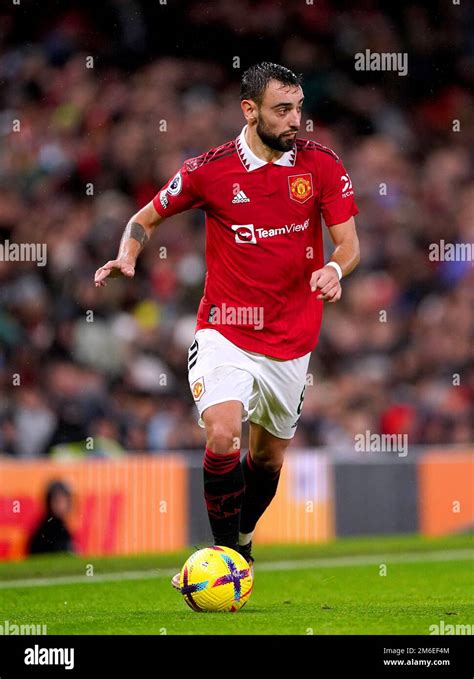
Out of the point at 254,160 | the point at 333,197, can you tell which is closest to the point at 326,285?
the point at 333,197

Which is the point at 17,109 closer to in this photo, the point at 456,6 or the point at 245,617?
the point at 456,6

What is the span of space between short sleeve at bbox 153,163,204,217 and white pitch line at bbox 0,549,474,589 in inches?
130

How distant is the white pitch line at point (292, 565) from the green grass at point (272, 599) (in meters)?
0.02

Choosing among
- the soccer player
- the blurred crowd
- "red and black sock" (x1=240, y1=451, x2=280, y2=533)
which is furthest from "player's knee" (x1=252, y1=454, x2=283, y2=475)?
the blurred crowd

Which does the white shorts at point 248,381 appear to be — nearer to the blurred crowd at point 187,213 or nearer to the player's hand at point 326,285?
the player's hand at point 326,285

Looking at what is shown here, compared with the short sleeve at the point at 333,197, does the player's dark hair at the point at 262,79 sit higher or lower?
higher

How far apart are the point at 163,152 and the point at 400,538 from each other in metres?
6.02

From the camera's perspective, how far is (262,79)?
768 centimetres

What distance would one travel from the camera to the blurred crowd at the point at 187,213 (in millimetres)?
15539

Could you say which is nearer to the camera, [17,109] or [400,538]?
[400,538]

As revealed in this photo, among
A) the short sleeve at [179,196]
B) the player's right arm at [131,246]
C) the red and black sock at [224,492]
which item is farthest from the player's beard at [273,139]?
the red and black sock at [224,492]

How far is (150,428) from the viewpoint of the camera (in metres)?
15.5

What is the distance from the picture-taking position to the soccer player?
762 cm
